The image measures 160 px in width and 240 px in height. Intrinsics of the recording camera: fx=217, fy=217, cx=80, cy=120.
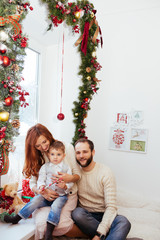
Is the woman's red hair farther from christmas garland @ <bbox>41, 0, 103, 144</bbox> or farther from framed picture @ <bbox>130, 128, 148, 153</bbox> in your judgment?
framed picture @ <bbox>130, 128, 148, 153</bbox>

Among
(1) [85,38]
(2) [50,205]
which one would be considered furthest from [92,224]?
(1) [85,38]

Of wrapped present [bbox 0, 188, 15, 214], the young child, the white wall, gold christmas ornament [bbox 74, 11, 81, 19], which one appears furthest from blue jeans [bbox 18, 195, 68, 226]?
gold christmas ornament [bbox 74, 11, 81, 19]

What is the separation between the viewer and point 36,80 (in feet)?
8.16

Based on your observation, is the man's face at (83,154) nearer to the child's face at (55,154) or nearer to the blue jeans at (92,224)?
the child's face at (55,154)

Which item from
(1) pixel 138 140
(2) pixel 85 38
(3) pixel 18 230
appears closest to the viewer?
(3) pixel 18 230

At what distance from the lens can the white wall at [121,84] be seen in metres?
2.61

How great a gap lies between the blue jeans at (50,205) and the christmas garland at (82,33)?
0.88m

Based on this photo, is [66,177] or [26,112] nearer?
[66,177]

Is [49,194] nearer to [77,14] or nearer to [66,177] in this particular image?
[66,177]

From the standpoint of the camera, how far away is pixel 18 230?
1615mm

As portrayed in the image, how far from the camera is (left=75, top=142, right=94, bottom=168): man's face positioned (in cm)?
189

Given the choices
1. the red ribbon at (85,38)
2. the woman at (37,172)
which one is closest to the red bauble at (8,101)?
the woman at (37,172)

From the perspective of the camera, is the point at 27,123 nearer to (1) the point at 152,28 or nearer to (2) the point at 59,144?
(2) the point at 59,144

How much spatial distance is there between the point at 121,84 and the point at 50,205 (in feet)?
5.92
